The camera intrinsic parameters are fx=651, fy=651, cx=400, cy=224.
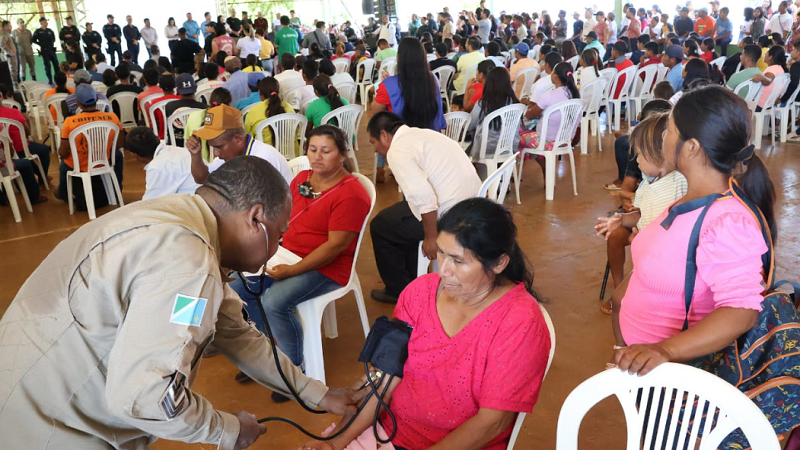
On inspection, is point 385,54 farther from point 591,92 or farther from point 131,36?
point 131,36

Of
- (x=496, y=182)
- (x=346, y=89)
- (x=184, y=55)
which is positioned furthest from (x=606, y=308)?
(x=184, y=55)

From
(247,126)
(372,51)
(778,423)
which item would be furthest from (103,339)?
(372,51)

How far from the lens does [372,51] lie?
13352mm

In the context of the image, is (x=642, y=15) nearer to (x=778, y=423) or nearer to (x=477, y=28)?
(x=477, y=28)

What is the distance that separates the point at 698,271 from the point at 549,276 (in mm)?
2284

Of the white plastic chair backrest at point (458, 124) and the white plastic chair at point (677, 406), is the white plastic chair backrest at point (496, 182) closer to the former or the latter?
the white plastic chair at point (677, 406)

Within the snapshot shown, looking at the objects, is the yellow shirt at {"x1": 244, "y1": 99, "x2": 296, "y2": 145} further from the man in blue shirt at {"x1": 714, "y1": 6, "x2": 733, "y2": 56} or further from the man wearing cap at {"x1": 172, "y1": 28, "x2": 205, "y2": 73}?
the man in blue shirt at {"x1": 714, "y1": 6, "x2": 733, "y2": 56}

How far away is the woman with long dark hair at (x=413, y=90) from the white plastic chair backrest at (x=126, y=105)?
4004 mm

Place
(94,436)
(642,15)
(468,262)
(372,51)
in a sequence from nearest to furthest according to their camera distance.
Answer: (94,436)
(468,262)
(372,51)
(642,15)

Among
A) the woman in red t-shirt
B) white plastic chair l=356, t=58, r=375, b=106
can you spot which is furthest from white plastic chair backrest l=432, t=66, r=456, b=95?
the woman in red t-shirt

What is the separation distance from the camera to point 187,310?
1.17m

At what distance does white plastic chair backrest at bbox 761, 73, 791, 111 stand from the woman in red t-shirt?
5.48 metres

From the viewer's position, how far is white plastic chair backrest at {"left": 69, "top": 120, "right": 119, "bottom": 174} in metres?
5.16

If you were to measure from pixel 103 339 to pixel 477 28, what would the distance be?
1581 centimetres
